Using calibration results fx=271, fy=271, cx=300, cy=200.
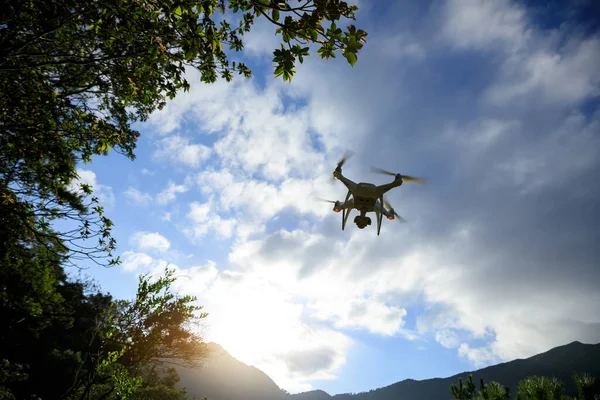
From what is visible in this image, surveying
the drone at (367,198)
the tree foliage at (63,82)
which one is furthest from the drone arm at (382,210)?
the tree foliage at (63,82)

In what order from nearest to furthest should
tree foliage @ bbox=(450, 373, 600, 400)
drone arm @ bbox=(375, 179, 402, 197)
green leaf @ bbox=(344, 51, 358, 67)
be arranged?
1. green leaf @ bbox=(344, 51, 358, 67)
2. drone arm @ bbox=(375, 179, 402, 197)
3. tree foliage @ bbox=(450, 373, 600, 400)

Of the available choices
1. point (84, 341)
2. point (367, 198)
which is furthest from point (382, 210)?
point (84, 341)

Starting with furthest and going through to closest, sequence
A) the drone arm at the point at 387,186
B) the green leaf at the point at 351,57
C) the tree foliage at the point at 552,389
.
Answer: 1. the tree foliage at the point at 552,389
2. the drone arm at the point at 387,186
3. the green leaf at the point at 351,57

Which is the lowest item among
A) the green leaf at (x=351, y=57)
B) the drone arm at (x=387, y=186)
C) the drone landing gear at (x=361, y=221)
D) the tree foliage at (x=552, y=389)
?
the tree foliage at (x=552, y=389)

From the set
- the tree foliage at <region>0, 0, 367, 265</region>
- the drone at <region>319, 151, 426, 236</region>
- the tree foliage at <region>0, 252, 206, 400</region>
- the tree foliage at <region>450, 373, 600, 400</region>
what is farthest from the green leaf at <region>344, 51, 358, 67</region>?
the tree foliage at <region>450, 373, 600, 400</region>

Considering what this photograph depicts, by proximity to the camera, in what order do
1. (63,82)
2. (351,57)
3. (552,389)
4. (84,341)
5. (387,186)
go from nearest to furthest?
(351,57) → (63,82) → (387,186) → (552,389) → (84,341)

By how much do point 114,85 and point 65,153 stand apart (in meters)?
2.06

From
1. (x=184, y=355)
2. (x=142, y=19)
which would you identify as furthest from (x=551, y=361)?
(x=142, y=19)

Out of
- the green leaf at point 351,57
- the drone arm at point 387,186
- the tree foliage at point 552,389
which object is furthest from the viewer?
the tree foliage at point 552,389

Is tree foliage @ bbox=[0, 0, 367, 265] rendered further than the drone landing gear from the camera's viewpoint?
No

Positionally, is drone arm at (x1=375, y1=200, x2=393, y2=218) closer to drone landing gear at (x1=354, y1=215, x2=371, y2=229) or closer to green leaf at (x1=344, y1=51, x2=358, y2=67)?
drone landing gear at (x1=354, y1=215, x2=371, y2=229)

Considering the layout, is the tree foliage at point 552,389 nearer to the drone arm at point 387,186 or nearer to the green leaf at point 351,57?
the drone arm at point 387,186

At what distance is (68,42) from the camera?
6.39m

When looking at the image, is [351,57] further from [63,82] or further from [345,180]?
[345,180]
